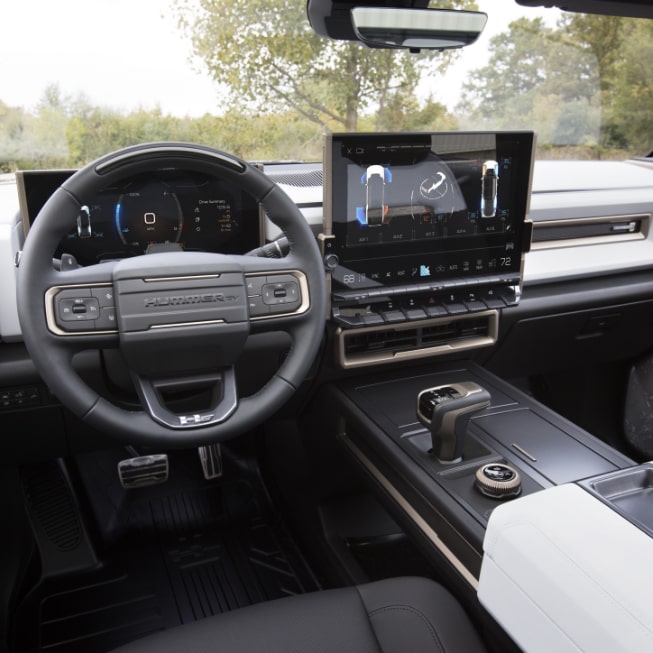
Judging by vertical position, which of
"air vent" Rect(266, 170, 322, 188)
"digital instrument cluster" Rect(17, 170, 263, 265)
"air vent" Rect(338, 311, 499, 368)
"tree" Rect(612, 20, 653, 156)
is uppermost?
"tree" Rect(612, 20, 653, 156)

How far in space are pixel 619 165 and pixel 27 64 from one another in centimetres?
548

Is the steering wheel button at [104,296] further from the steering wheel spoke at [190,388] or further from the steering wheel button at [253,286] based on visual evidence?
the steering wheel button at [253,286]

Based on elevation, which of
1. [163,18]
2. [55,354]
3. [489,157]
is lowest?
[55,354]

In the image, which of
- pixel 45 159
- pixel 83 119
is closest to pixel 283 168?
pixel 45 159

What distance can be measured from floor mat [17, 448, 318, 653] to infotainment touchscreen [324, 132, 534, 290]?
1.02 metres

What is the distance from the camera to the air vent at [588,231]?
221cm

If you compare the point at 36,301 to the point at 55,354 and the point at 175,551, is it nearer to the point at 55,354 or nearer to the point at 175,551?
the point at 55,354

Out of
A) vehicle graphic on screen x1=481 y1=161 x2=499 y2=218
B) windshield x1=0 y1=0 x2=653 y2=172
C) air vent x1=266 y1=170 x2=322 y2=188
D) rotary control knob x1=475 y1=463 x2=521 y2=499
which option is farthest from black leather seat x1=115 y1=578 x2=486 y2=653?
windshield x1=0 y1=0 x2=653 y2=172

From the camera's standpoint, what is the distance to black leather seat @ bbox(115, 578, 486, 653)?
3.71 ft

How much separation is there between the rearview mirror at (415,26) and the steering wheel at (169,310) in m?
→ 0.53

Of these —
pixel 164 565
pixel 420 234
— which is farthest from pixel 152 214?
pixel 164 565

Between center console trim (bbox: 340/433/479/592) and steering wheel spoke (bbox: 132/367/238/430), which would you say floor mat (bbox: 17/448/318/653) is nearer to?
center console trim (bbox: 340/433/479/592)

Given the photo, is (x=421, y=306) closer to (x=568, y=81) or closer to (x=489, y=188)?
(x=489, y=188)

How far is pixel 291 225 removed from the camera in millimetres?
1316
